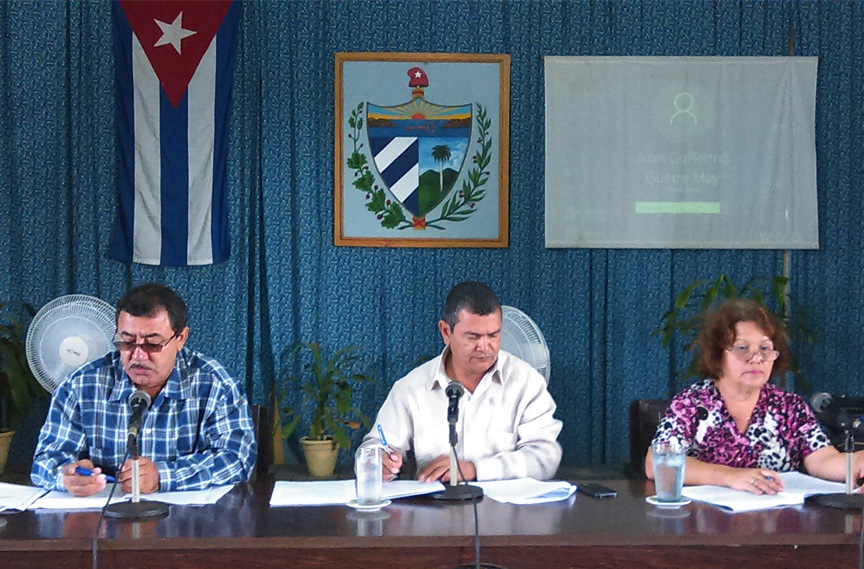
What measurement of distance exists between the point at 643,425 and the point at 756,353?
0.43 meters

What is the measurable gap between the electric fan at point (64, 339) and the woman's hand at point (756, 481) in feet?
7.33

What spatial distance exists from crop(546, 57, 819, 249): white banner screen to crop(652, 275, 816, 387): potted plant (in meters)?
0.22

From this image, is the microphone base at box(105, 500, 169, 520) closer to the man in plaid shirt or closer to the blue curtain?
the man in plaid shirt

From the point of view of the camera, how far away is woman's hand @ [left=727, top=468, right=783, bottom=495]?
2.17 metres

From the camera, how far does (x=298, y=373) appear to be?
4.47 meters

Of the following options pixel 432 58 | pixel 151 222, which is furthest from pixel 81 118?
pixel 432 58

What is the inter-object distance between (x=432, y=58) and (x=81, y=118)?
1674mm

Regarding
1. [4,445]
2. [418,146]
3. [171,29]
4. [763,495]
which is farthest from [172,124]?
[763,495]

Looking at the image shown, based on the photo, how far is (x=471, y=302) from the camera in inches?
108

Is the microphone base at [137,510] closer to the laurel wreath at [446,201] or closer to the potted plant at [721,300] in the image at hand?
the laurel wreath at [446,201]

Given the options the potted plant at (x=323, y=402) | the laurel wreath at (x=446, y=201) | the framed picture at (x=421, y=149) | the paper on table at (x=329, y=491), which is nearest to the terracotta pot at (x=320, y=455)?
the potted plant at (x=323, y=402)

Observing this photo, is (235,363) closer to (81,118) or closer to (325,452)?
(325,452)

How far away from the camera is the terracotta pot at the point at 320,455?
419cm

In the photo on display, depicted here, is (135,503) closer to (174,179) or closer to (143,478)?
(143,478)
